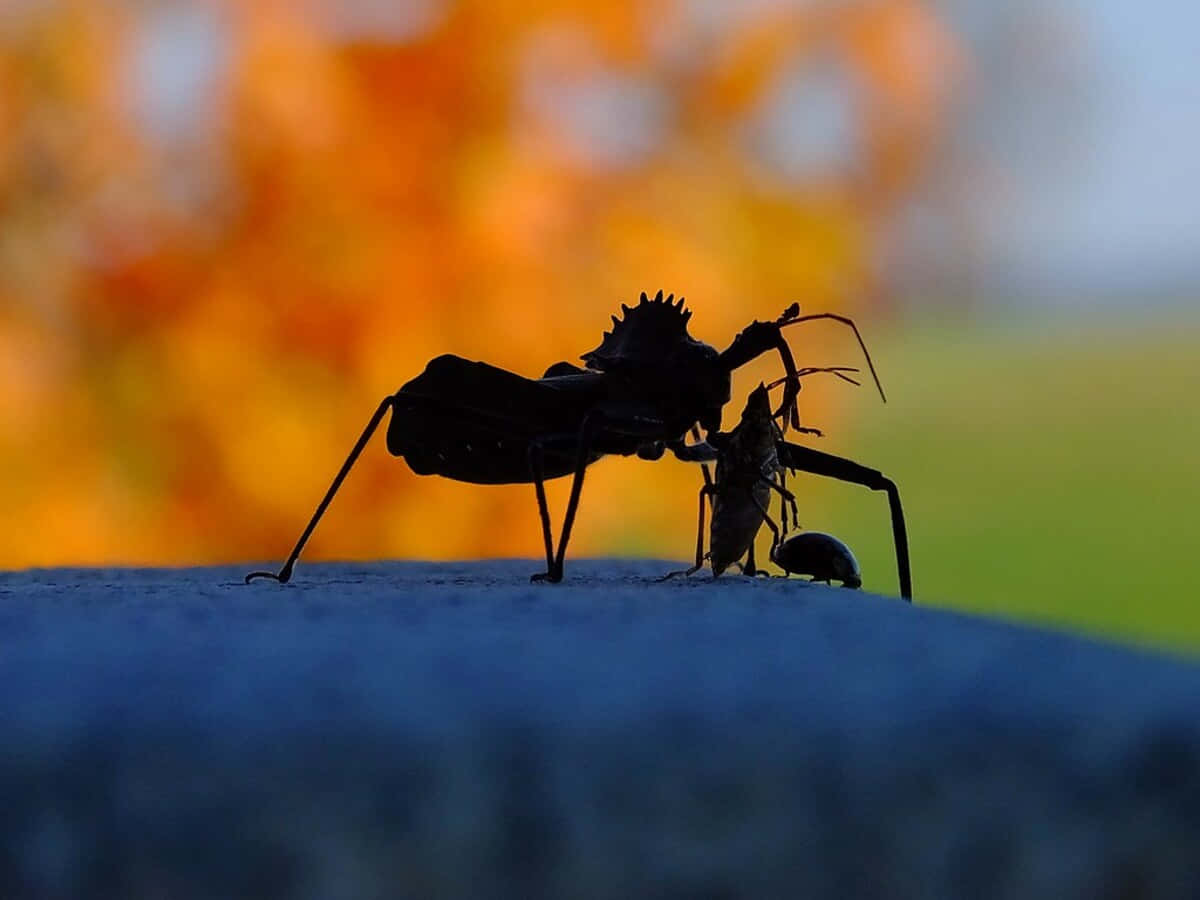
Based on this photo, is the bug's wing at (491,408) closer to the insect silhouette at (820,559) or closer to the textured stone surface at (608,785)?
the insect silhouette at (820,559)

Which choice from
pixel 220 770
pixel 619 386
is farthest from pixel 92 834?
pixel 619 386

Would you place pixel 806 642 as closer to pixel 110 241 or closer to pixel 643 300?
pixel 643 300

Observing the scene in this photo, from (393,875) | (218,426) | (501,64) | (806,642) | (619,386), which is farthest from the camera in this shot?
(501,64)

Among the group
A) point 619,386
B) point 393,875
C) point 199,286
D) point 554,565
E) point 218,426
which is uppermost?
point 199,286

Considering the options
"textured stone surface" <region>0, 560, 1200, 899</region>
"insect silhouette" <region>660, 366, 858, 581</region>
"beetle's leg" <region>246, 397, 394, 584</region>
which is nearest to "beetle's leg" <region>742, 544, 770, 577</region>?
"insect silhouette" <region>660, 366, 858, 581</region>

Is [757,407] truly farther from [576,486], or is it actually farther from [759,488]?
[576,486]

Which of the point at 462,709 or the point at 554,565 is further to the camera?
the point at 554,565

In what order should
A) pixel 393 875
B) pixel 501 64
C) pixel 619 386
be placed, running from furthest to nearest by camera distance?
pixel 501 64 < pixel 619 386 < pixel 393 875
